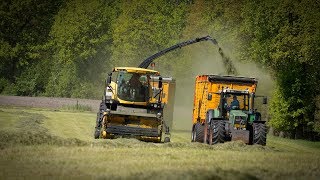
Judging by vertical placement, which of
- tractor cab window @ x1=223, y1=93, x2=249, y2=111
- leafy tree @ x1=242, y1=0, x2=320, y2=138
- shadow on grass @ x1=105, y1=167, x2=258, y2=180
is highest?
leafy tree @ x1=242, y1=0, x2=320, y2=138

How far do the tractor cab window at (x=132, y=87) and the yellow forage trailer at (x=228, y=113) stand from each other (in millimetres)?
2965

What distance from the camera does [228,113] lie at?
30.5 metres

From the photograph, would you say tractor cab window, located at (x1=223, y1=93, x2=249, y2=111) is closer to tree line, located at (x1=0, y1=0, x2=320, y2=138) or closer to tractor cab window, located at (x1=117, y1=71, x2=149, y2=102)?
tractor cab window, located at (x1=117, y1=71, x2=149, y2=102)

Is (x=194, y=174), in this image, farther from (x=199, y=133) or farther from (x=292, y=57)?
(x=292, y=57)

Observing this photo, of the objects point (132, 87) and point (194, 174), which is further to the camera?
point (132, 87)

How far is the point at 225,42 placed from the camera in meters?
59.0

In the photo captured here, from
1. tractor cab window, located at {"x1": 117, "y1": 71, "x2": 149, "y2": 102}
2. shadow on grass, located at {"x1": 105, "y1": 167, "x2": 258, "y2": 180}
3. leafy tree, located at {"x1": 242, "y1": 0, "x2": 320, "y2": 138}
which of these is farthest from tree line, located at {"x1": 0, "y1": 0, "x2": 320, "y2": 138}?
shadow on grass, located at {"x1": 105, "y1": 167, "x2": 258, "y2": 180}

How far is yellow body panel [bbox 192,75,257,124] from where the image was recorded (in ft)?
108

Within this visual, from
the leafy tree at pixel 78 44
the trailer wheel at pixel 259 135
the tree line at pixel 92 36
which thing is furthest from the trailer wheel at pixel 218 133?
the leafy tree at pixel 78 44

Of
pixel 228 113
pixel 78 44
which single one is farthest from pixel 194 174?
pixel 78 44

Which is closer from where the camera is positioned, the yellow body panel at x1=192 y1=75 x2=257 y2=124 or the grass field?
the grass field

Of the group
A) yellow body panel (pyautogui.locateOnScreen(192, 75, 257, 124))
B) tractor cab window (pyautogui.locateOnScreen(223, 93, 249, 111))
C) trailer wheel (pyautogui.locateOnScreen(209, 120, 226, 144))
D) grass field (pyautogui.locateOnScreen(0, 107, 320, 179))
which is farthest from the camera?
yellow body panel (pyautogui.locateOnScreen(192, 75, 257, 124))

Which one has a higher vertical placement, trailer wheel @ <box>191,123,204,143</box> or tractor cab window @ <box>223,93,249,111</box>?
tractor cab window @ <box>223,93,249,111</box>

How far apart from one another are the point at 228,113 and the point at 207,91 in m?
3.80
